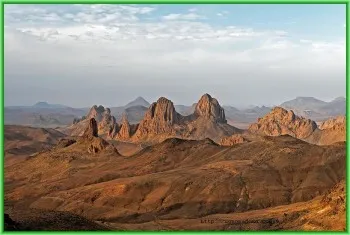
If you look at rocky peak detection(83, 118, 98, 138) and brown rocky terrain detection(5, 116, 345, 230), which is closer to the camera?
brown rocky terrain detection(5, 116, 345, 230)

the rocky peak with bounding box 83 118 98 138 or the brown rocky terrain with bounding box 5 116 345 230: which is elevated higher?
the rocky peak with bounding box 83 118 98 138

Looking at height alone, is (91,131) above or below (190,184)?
above

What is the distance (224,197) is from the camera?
102 metres

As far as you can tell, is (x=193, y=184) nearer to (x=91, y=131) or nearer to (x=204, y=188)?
(x=204, y=188)

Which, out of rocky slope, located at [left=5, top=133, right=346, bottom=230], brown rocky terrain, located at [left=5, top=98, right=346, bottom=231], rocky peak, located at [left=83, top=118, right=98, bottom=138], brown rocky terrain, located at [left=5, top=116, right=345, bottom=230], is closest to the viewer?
brown rocky terrain, located at [left=5, top=98, right=346, bottom=231]

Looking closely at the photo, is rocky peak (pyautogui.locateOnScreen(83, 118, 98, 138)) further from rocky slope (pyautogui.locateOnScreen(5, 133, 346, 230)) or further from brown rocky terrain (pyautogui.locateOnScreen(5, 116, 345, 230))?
rocky slope (pyautogui.locateOnScreen(5, 133, 346, 230))

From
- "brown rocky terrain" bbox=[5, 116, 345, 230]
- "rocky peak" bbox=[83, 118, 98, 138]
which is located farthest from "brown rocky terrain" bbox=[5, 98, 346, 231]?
"rocky peak" bbox=[83, 118, 98, 138]

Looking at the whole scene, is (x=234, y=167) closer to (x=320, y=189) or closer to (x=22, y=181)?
(x=320, y=189)

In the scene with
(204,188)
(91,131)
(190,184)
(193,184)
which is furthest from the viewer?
(91,131)

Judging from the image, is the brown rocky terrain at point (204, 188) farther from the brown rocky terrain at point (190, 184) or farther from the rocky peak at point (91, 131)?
the rocky peak at point (91, 131)

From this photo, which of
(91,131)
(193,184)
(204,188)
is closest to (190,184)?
(193,184)

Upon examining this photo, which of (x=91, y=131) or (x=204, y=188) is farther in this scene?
(x=91, y=131)

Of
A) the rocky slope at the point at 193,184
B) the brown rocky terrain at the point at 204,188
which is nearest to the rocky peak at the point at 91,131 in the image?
the brown rocky terrain at the point at 204,188

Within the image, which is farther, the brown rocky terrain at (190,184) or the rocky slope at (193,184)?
the rocky slope at (193,184)
